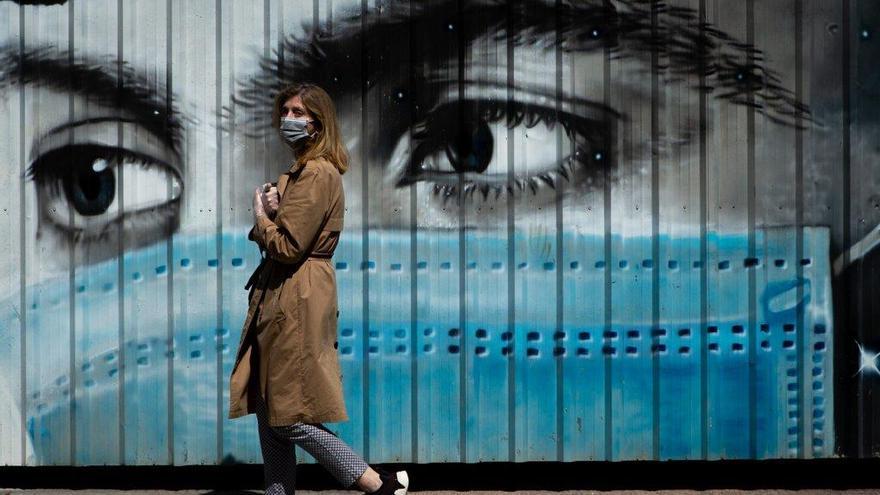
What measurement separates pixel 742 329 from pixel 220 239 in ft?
8.56

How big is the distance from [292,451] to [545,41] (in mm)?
2343

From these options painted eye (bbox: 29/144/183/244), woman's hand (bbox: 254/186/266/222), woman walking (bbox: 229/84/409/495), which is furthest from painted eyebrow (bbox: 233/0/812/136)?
woman's hand (bbox: 254/186/266/222)

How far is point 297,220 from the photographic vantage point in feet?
15.4

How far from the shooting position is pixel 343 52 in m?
5.83

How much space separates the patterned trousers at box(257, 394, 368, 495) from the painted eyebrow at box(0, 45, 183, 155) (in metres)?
1.65

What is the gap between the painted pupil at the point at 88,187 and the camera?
587 cm

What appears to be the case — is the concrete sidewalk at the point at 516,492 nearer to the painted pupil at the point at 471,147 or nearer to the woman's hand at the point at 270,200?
the painted pupil at the point at 471,147

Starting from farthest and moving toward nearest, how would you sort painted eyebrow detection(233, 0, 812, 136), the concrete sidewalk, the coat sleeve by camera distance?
the concrete sidewalk → painted eyebrow detection(233, 0, 812, 136) → the coat sleeve

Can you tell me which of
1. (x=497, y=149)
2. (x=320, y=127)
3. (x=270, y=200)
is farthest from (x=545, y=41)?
(x=270, y=200)

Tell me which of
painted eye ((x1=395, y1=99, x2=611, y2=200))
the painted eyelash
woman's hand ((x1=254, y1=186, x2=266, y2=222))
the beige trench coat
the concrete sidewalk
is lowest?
the concrete sidewalk

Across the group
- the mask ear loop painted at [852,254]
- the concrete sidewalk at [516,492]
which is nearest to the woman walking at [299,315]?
the concrete sidewalk at [516,492]

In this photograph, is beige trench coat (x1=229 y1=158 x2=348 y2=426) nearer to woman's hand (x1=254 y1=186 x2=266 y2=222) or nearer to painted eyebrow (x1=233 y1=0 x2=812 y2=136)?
woman's hand (x1=254 y1=186 x2=266 y2=222)

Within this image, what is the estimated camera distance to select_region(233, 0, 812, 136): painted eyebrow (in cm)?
583

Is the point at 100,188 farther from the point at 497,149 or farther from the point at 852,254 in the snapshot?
the point at 852,254
